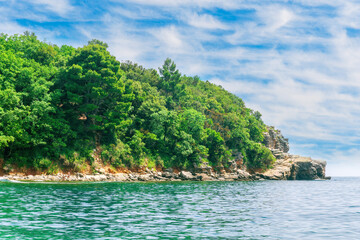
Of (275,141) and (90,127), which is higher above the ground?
(275,141)

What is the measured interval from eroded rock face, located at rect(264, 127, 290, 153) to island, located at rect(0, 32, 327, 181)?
121ft

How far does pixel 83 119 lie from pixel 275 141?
112 m

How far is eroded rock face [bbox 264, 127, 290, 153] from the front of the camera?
482 ft

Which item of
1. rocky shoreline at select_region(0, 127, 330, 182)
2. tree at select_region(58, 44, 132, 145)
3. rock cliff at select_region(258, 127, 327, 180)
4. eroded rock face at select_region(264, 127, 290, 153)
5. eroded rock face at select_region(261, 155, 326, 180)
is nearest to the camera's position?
rocky shoreline at select_region(0, 127, 330, 182)

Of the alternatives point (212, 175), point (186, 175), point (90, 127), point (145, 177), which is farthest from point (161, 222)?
point (212, 175)

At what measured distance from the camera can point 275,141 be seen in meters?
157

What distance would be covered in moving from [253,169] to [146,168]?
57.3m

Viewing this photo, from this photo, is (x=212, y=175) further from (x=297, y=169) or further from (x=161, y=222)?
(x=161, y=222)

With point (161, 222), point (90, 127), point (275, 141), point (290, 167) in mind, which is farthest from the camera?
point (275, 141)

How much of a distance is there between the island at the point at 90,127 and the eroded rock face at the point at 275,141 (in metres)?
36.8

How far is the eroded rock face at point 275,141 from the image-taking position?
147 meters

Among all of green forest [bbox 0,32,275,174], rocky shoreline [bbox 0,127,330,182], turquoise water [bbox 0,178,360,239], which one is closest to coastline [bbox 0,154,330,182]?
rocky shoreline [bbox 0,127,330,182]

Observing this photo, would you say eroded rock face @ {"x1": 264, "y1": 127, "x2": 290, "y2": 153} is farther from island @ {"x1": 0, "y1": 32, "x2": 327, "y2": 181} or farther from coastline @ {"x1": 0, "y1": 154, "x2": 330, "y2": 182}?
island @ {"x1": 0, "y1": 32, "x2": 327, "y2": 181}

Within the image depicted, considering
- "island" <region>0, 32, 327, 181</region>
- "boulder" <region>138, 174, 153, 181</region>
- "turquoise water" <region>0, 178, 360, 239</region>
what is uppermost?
"island" <region>0, 32, 327, 181</region>
